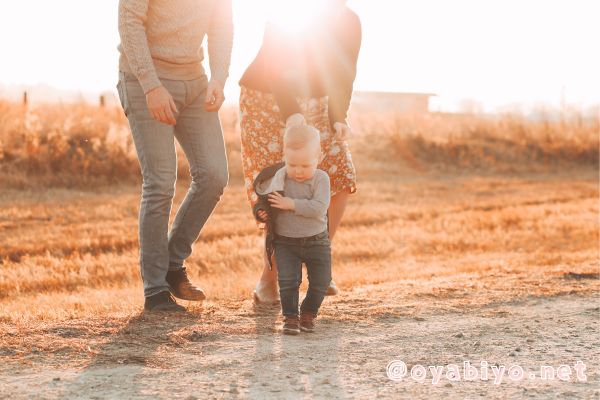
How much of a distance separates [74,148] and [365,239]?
20.2 feet

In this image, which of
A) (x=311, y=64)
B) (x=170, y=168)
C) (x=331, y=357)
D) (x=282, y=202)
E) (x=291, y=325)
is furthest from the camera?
(x=311, y=64)

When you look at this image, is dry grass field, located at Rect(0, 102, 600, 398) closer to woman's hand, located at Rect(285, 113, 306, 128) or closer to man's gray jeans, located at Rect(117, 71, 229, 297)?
man's gray jeans, located at Rect(117, 71, 229, 297)

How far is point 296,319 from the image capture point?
441cm

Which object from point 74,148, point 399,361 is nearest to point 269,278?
point 399,361

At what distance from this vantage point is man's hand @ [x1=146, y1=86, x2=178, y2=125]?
14.7 feet

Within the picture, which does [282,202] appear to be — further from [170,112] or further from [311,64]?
[311,64]

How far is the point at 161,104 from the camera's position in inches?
177

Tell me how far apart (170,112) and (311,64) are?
0.95 metres

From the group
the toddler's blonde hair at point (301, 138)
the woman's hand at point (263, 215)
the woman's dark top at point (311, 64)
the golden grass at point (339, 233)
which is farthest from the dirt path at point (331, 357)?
the woman's dark top at point (311, 64)

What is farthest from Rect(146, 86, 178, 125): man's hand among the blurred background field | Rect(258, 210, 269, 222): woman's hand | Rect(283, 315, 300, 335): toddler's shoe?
the blurred background field

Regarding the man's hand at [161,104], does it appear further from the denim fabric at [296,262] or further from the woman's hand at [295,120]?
the denim fabric at [296,262]

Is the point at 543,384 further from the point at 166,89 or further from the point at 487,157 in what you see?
the point at 487,157

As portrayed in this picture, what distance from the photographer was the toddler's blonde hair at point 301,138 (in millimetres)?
4242

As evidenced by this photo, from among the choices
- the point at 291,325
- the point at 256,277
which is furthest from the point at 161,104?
the point at 256,277
